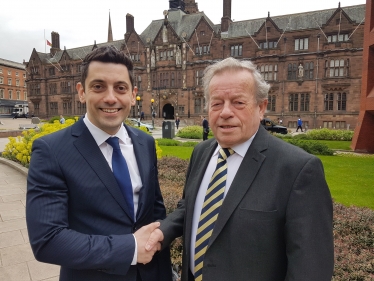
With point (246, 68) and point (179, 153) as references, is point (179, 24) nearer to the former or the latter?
point (179, 153)

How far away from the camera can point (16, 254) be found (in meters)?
4.45

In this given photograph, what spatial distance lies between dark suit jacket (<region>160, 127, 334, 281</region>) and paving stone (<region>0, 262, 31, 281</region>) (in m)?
3.32

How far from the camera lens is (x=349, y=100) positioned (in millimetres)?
33062

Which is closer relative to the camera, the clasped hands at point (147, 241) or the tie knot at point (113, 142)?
the clasped hands at point (147, 241)

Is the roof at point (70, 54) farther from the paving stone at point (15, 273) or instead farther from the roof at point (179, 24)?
the paving stone at point (15, 273)

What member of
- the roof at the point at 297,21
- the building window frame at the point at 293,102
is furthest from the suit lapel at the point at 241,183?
the roof at the point at 297,21

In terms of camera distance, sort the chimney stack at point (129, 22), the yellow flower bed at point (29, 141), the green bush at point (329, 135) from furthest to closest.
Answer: the chimney stack at point (129, 22)
the green bush at point (329, 135)
the yellow flower bed at point (29, 141)

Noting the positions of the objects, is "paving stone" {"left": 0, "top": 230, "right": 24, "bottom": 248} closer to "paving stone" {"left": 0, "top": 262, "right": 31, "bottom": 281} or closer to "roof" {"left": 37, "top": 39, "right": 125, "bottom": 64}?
"paving stone" {"left": 0, "top": 262, "right": 31, "bottom": 281}

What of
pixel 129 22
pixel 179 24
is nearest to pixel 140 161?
pixel 179 24

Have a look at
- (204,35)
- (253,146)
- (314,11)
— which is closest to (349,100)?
(314,11)

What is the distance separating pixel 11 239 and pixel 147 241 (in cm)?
435

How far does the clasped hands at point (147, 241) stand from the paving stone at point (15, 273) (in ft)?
9.78

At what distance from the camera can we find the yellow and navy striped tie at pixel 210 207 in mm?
1936

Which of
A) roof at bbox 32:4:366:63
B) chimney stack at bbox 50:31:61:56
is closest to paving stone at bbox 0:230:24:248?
roof at bbox 32:4:366:63
